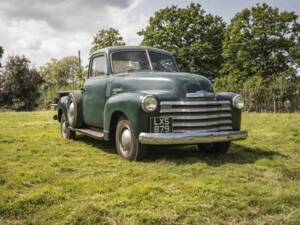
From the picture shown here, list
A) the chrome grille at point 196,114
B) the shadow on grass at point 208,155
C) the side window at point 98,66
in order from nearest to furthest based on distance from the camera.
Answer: the chrome grille at point 196,114 < the shadow on grass at point 208,155 < the side window at point 98,66

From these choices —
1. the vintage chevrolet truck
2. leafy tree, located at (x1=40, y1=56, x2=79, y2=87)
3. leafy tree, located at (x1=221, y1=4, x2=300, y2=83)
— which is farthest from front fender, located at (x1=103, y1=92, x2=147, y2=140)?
leafy tree, located at (x1=40, y1=56, x2=79, y2=87)

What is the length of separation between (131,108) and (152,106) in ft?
1.19

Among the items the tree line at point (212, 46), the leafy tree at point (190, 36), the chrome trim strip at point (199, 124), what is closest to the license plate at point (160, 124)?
the chrome trim strip at point (199, 124)

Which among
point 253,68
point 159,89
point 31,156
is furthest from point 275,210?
point 253,68

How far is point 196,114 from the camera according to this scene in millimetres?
5797

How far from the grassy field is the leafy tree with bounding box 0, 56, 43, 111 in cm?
3443

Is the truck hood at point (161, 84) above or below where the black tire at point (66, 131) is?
above

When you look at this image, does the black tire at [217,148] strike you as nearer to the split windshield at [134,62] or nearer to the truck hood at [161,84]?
the truck hood at [161,84]

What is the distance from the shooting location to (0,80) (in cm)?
3972

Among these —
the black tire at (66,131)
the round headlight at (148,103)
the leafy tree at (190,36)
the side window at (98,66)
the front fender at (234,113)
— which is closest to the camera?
the round headlight at (148,103)

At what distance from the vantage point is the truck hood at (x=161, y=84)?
19.1 feet

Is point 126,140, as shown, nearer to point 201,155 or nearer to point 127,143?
point 127,143

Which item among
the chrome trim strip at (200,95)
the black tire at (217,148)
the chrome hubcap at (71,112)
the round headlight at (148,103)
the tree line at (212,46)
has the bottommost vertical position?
the black tire at (217,148)

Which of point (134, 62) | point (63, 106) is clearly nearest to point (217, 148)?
point (134, 62)
